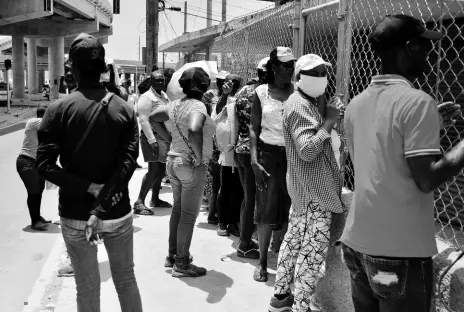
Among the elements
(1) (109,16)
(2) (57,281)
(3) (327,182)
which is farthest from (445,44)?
(1) (109,16)

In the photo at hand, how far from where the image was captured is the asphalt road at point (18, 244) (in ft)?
14.9

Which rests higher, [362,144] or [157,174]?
[362,144]

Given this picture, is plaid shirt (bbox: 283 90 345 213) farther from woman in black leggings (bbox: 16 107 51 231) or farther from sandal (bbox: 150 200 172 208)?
sandal (bbox: 150 200 172 208)

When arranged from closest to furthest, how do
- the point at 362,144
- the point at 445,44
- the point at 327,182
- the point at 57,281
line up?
the point at 362,144 → the point at 327,182 → the point at 57,281 → the point at 445,44

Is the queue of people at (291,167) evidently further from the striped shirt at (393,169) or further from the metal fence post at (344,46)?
the metal fence post at (344,46)

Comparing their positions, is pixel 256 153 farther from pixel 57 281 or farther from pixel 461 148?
pixel 461 148

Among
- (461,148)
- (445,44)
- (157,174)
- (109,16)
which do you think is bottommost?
(157,174)

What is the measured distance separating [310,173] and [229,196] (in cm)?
251

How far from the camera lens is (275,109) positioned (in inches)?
156

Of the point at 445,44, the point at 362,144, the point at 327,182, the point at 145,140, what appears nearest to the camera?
the point at 362,144

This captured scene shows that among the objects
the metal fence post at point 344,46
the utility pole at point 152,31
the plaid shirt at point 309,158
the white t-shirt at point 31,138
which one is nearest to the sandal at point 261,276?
the plaid shirt at point 309,158

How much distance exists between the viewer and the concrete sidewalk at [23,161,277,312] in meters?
3.97

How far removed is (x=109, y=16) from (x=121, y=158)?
49.7 metres

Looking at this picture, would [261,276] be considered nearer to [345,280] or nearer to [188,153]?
[345,280]
